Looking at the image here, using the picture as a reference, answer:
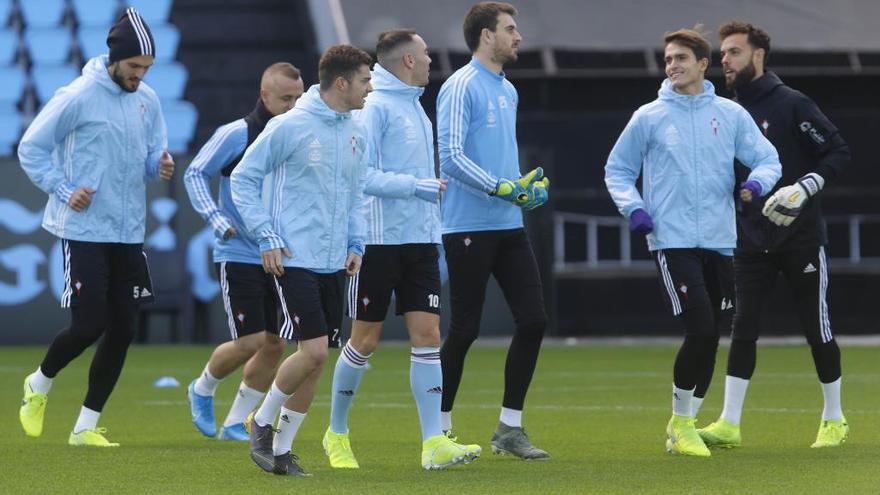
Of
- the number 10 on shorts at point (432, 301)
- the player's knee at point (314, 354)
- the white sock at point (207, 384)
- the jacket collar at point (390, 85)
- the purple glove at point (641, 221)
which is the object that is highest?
the jacket collar at point (390, 85)

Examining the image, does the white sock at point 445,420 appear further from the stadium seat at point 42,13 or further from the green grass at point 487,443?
the stadium seat at point 42,13

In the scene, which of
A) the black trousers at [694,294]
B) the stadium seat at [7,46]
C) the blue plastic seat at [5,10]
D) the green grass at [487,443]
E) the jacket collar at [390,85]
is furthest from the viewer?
the blue plastic seat at [5,10]

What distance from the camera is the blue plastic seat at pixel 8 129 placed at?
25094 mm

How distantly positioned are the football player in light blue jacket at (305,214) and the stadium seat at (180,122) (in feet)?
52.3

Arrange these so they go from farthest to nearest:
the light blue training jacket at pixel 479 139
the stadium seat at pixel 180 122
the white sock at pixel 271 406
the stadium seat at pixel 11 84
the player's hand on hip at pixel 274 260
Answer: the stadium seat at pixel 11 84, the stadium seat at pixel 180 122, the light blue training jacket at pixel 479 139, the white sock at pixel 271 406, the player's hand on hip at pixel 274 260

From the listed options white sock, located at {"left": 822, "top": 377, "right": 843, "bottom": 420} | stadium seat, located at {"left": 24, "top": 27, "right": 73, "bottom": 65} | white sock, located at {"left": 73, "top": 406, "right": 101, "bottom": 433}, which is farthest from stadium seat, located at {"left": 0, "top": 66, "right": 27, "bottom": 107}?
white sock, located at {"left": 822, "top": 377, "right": 843, "bottom": 420}

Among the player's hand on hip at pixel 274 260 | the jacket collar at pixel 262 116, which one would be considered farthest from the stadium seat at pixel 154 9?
the player's hand on hip at pixel 274 260

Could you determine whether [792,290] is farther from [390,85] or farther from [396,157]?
[390,85]

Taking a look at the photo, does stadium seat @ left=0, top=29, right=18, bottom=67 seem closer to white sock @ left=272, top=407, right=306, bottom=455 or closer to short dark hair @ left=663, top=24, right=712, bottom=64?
short dark hair @ left=663, top=24, right=712, bottom=64

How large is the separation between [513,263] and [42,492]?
2757mm

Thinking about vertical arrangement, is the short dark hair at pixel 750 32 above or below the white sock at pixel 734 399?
above

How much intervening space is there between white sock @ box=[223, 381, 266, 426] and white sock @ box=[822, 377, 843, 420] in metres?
3.16

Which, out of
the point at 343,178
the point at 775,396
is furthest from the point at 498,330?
the point at 343,178

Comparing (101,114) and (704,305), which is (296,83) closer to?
(101,114)
